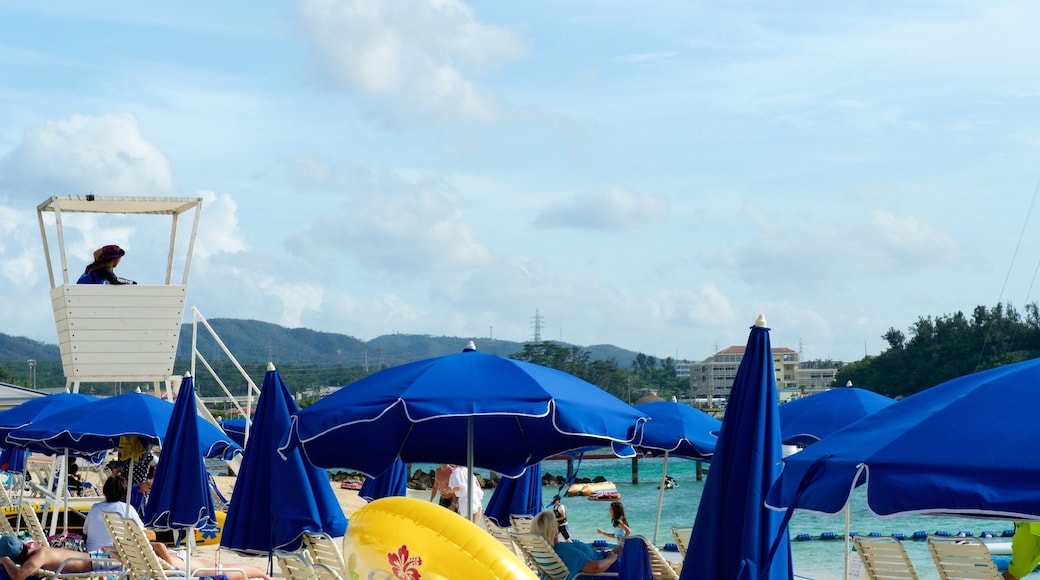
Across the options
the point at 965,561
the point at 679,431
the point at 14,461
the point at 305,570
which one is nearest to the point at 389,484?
the point at 679,431

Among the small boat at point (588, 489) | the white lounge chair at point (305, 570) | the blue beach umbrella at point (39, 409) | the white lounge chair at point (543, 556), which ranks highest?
the blue beach umbrella at point (39, 409)

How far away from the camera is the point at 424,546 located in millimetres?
4102

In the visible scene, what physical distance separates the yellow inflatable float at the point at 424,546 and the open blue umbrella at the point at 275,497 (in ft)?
10.8

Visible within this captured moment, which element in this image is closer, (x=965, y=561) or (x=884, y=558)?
(x=965, y=561)

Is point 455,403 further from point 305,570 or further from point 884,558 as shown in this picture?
point 884,558

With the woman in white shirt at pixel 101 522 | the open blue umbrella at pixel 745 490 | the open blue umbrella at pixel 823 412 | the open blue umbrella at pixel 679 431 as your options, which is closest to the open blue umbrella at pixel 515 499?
the open blue umbrella at pixel 679 431

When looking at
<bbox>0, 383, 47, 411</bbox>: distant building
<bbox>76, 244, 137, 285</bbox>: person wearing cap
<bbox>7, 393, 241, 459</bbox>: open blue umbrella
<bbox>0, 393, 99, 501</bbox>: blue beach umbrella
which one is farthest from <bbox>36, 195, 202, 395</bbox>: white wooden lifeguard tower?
<bbox>0, 383, 47, 411</bbox>: distant building

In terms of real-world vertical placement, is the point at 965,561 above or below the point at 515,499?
above

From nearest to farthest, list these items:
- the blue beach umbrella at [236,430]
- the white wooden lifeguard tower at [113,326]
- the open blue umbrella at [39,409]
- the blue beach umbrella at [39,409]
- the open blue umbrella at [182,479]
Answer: the open blue umbrella at [182,479]
the blue beach umbrella at [39,409]
the open blue umbrella at [39,409]
the white wooden lifeguard tower at [113,326]
the blue beach umbrella at [236,430]

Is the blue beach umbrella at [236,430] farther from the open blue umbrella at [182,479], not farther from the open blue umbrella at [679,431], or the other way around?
the open blue umbrella at [679,431]

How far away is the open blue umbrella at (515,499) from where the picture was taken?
1250 cm

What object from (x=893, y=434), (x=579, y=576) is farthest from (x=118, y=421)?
(x=893, y=434)

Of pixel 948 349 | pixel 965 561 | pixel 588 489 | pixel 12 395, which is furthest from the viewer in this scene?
pixel 948 349

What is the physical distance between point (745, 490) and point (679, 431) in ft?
18.3
